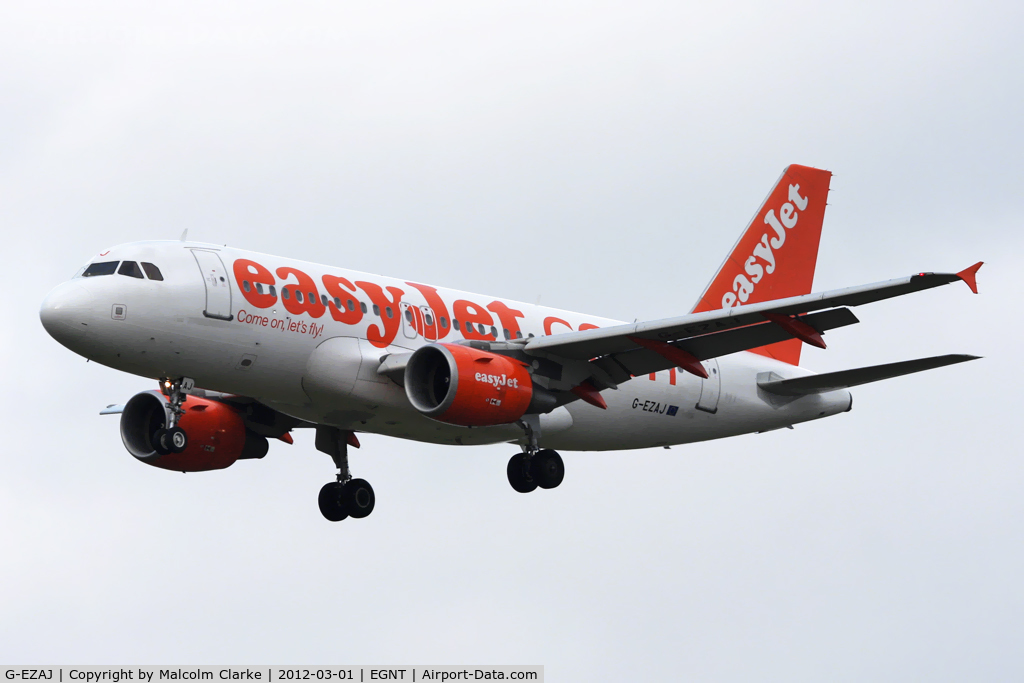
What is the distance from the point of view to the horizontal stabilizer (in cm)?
3173

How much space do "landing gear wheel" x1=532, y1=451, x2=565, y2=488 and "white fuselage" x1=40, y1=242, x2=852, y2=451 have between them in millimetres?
933

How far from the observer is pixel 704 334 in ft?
103

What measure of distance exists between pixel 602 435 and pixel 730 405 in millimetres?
3889

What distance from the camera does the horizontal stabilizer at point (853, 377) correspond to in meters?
31.7

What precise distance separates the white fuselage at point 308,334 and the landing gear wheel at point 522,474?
30.8 inches

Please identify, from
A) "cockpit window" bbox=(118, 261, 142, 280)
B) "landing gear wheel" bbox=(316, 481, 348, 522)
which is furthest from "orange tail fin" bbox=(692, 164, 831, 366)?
"cockpit window" bbox=(118, 261, 142, 280)

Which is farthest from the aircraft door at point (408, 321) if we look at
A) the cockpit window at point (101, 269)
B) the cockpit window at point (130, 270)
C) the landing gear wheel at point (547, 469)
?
the cockpit window at point (101, 269)

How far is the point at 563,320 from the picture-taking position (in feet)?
119

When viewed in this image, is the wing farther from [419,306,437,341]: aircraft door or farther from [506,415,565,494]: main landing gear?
[419,306,437,341]: aircraft door

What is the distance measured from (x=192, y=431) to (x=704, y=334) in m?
13.0

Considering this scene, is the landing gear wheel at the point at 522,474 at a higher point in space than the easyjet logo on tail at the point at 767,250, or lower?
Answer: lower

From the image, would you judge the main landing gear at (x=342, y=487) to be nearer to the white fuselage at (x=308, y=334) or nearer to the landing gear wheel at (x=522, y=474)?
the white fuselage at (x=308, y=334)

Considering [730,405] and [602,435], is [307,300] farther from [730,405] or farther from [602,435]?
[730,405]

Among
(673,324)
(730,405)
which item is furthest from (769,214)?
(673,324)
